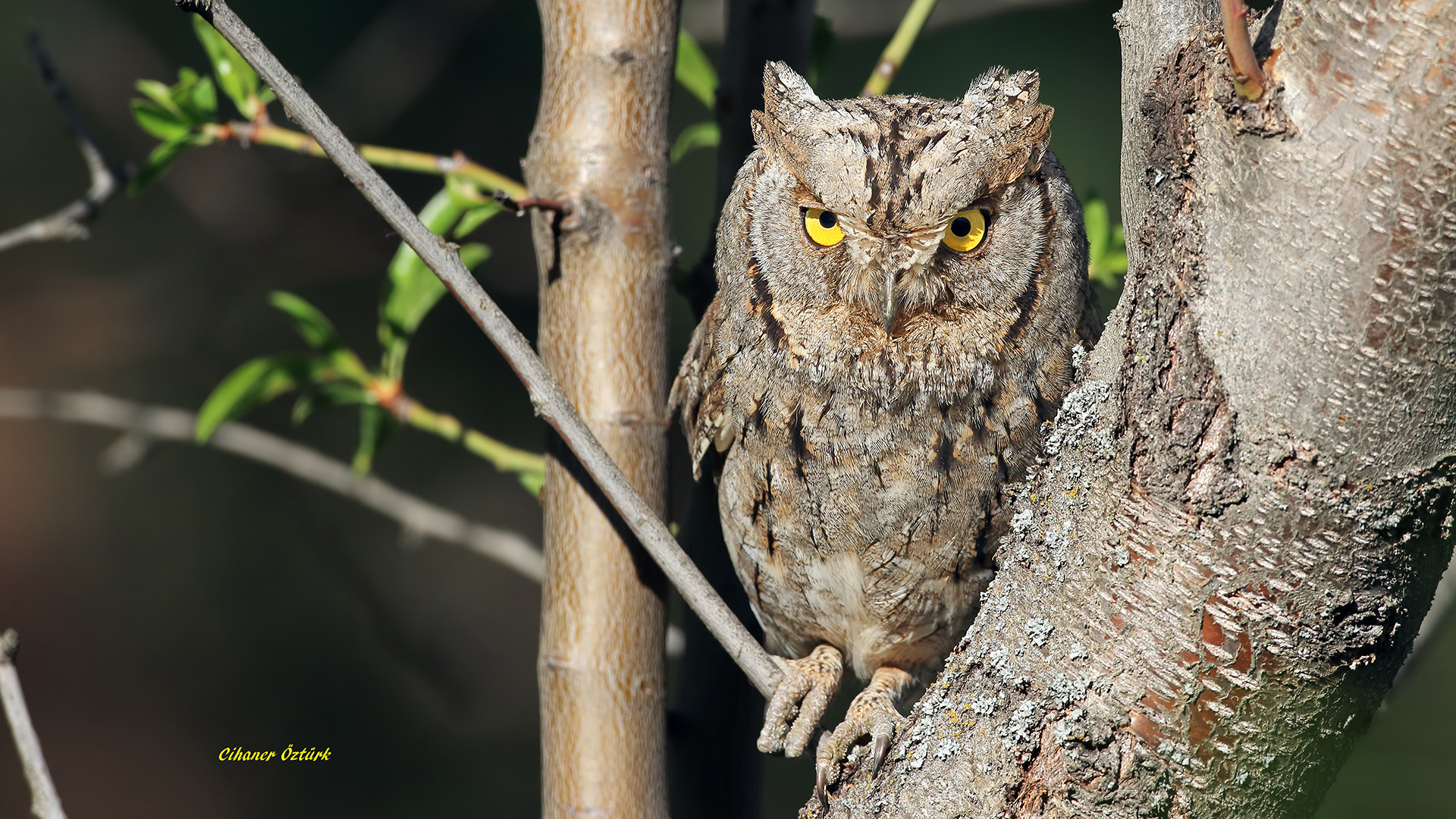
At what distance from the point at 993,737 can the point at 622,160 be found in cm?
96

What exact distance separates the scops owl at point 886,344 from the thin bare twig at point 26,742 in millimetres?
914

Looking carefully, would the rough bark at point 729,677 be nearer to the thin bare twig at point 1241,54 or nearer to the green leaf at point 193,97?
the green leaf at point 193,97

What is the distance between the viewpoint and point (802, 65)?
6.69ft

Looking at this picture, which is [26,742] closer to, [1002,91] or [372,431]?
[372,431]

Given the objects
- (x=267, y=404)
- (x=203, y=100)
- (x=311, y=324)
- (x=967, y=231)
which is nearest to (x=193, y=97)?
(x=203, y=100)

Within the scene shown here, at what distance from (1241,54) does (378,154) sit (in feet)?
4.33

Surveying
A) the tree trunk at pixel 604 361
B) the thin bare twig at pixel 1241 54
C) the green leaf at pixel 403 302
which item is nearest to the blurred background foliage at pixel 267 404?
the green leaf at pixel 403 302

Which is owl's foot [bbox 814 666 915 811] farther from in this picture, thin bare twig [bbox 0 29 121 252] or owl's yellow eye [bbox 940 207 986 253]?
thin bare twig [bbox 0 29 121 252]

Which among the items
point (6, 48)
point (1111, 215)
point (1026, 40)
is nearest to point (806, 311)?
point (1111, 215)

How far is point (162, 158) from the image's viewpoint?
1849mm

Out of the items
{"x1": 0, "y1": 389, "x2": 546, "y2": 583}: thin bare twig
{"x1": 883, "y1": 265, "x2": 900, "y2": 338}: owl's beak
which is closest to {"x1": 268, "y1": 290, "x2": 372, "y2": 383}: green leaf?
{"x1": 0, "y1": 389, "x2": 546, "y2": 583}: thin bare twig

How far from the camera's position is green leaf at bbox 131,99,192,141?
1.83 m

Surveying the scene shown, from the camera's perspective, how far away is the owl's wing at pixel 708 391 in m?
1.91

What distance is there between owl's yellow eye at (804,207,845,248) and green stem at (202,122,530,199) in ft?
1.39
